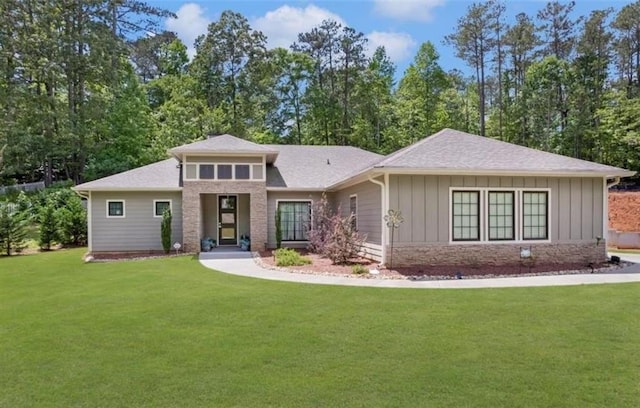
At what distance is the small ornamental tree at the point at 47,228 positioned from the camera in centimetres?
1767

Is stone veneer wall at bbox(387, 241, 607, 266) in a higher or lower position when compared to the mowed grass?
higher

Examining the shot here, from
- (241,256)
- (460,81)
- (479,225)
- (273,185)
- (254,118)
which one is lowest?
(241,256)

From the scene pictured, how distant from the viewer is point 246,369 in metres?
4.52

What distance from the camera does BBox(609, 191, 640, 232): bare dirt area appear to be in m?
20.7

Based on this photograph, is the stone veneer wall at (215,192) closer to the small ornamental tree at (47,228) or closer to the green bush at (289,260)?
the green bush at (289,260)

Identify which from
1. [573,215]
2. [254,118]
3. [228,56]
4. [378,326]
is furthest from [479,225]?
[228,56]

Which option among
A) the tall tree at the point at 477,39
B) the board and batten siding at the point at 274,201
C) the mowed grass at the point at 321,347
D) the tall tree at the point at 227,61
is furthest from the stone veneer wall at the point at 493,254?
the tall tree at the point at 227,61

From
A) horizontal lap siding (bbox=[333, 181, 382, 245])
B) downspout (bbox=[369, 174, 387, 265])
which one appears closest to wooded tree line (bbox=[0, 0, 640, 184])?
horizontal lap siding (bbox=[333, 181, 382, 245])

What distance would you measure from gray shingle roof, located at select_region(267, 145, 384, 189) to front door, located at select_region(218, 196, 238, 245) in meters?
1.80

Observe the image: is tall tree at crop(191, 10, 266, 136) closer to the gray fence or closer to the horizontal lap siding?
the gray fence

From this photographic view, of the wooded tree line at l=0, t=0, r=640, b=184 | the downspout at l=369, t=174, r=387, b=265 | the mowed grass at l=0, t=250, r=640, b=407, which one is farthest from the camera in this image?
the wooded tree line at l=0, t=0, r=640, b=184

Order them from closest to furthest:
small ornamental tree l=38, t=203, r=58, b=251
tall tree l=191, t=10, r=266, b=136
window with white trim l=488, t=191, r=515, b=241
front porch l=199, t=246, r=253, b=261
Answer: window with white trim l=488, t=191, r=515, b=241
front porch l=199, t=246, r=253, b=261
small ornamental tree l=38, t=203, r=58, b=251
tall tree l=191, t=10, r=266, b=136

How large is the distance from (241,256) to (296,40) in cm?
2378

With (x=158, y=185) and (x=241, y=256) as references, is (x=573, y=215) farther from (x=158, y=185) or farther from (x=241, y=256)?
(x=158, y=185)
